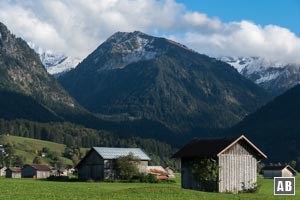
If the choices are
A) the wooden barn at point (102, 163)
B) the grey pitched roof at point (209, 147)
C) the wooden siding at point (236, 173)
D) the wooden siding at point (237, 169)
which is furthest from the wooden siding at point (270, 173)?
the wooden siding at point (236, 173)

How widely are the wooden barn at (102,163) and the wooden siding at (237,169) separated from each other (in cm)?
4625

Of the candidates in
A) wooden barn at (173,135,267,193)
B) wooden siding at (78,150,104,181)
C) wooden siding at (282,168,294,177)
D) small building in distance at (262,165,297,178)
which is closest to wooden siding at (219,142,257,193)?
wooden barn at (173,135,267,193)

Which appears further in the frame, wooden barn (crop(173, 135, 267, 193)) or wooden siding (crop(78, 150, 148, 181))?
wooden siding (crop(78, 150, 148, 181))

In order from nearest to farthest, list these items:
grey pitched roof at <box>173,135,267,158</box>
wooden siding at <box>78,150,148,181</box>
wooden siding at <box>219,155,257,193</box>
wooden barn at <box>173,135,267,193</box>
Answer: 1. wooden barn at <box>173,135,267,193</box>
2. grey pitched roof at <box>173,135,267,158</box>
3. wooden siding at <box>219,155,257,193</box>
4. wooden siding at <box>78,150,148,181</box>

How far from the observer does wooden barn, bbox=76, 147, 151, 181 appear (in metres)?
129

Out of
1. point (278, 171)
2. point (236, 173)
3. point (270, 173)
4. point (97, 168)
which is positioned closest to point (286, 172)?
point (278, 171)

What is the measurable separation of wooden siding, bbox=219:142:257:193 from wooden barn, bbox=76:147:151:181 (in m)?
46.2

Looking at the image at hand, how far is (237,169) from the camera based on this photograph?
84062 millimetres

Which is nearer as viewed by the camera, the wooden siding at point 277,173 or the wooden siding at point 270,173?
the wooden siding at point 277,173

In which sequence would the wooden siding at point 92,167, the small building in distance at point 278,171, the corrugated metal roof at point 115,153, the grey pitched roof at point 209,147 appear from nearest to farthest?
the grey pitched roof at point 209,147 < the wooden siding at point 92,167 < the corrugated metal roof at point 115,153 < the small building in distance at point 278,171

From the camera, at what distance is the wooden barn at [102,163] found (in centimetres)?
12900

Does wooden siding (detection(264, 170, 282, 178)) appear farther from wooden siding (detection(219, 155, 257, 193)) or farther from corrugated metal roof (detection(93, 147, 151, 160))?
wooden siding (detection(219, 155, 257, 193))

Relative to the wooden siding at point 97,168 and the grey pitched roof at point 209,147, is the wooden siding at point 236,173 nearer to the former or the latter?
the grey pitched roof at point 209,147

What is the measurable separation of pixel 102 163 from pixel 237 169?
50408mm
